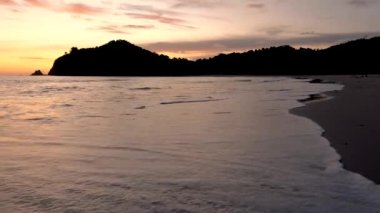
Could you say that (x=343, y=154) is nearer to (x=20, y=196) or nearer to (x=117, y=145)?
(x=117, y=145)

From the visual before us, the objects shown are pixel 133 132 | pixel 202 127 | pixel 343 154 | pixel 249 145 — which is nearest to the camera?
pixel 343 154

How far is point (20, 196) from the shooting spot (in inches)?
237

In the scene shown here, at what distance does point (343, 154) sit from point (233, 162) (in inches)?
89.5

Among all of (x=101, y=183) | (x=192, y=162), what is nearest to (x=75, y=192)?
(x=101, y=183)

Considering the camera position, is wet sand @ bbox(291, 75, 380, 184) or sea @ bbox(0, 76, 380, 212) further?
wet sand @ bbox(291, 75, 380, 184)

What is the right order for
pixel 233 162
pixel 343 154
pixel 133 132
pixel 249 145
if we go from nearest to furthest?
pixel 233 162
pixel 343 154
pixel 249 145
pixel 133 132

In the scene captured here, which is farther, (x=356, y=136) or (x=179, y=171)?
(x=356, y=136)

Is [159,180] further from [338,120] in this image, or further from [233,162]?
[338,120]

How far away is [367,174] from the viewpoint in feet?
22.9

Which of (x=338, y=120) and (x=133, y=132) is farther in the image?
(x=338, y=120)

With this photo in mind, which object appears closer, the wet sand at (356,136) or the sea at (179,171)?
the sea at (179,171)

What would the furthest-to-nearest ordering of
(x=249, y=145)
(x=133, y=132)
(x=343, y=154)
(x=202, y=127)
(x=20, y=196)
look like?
(x=202, y=127), (x=133, y=132), (x=249, y=145), (x=343, y=154), (x=20, y=196)

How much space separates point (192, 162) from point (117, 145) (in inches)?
108

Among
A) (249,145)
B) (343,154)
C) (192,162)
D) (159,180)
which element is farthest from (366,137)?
(159,180)
